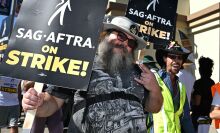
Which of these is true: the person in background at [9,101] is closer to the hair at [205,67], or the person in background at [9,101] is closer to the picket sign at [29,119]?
the hair at [205,67]

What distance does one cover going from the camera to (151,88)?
2547 mm

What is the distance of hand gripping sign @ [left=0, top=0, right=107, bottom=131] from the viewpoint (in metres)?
2.23

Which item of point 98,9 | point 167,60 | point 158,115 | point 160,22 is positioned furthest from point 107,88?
point 160,22

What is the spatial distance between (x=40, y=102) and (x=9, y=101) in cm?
426

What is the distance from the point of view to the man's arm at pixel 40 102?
223 centimetres

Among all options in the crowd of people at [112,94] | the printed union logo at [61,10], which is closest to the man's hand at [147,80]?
the crowd of people at [112,94]

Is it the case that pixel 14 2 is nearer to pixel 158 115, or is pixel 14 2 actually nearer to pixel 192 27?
pixel 158 115

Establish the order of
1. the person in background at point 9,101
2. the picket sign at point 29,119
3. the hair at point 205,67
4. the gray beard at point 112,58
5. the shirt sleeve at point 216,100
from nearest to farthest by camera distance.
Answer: the picket sign at point 29,119 < the gray beard at point 112,58 < the shirt sleeve at point 216,100 < the hair at point 205,67 < the person in background at point 9,101

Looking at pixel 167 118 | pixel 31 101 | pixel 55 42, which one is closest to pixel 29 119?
pixel 31 101

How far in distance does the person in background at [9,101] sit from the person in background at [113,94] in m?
4.06

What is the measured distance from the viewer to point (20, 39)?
7.53ft

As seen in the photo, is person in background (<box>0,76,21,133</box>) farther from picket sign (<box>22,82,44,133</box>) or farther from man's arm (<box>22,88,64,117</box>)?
picket sign (<box>22,82,44,133</box>)

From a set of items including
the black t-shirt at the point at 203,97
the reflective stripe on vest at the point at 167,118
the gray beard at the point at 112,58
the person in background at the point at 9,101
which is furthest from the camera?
the person in background at the point at 9,101

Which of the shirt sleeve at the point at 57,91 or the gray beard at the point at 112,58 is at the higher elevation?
the gray beard at the point at 112,58
